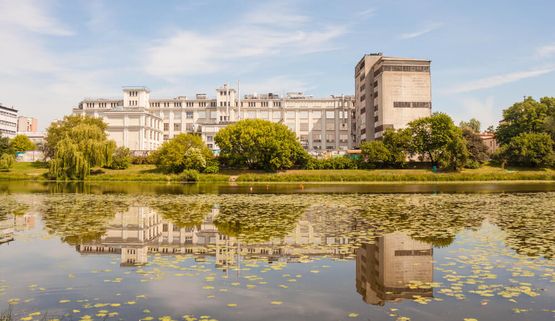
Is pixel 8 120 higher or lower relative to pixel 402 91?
higher

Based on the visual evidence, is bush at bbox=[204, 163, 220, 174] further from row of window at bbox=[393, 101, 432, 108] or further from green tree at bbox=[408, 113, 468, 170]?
row of window at bbox=[393, 101, 432, 108]

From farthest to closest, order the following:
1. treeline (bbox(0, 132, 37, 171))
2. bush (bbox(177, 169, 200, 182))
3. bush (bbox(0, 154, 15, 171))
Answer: treeline (bbox(0, 132, 37, 171))
bush (bbox(0, 154, 15, 171))
bush (bbox(177, 169, 200, 182))

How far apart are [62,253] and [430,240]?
46.6ft

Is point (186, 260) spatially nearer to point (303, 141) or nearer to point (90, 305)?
point (90, 305)

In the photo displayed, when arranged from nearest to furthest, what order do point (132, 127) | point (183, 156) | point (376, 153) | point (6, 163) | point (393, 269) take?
point (393, 269) → point (183, 156) → point (6, 163) → point (376, 153) → point (132, 127)

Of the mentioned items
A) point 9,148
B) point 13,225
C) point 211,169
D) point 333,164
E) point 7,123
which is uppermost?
point 7,123

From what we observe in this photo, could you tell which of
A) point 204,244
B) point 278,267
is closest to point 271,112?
point 204,244

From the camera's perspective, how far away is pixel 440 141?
8606 cm

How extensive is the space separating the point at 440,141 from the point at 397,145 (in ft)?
26.3

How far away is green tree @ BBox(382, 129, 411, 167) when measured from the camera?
286 feet

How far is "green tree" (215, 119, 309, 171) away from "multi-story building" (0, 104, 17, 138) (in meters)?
118

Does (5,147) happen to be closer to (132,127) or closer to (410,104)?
(132,127)

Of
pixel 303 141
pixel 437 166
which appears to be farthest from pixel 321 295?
pixel 303 141

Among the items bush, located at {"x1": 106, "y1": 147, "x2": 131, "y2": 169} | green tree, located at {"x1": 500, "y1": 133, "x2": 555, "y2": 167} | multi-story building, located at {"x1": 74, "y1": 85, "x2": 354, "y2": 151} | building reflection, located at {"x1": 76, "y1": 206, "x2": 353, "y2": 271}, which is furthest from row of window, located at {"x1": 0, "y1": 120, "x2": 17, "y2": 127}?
building reflection, located at {"x1": 76, "y1": 206, "x2": 353, "y2": 271}
